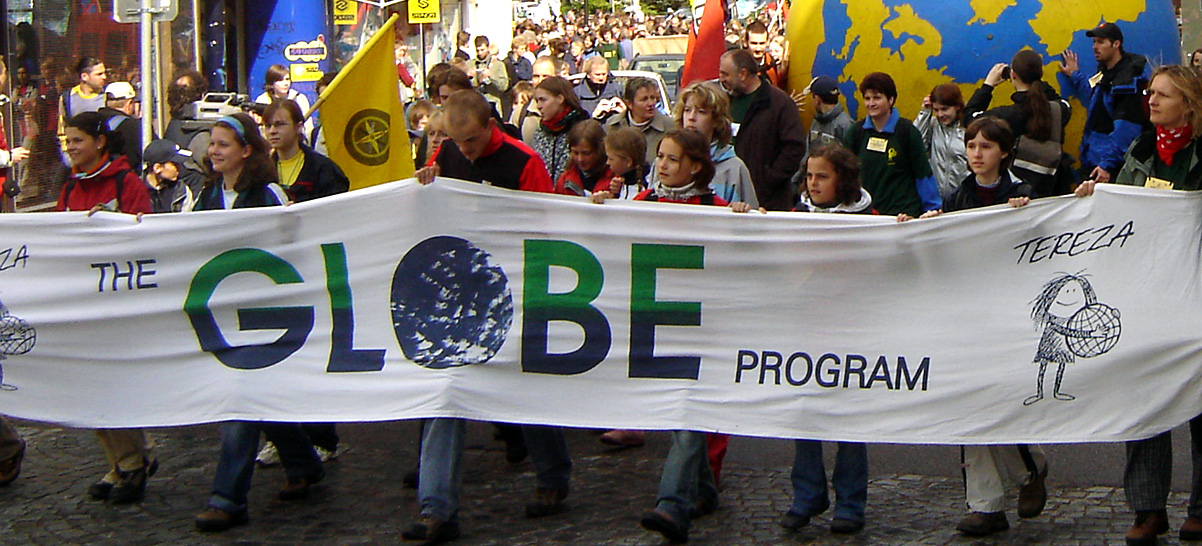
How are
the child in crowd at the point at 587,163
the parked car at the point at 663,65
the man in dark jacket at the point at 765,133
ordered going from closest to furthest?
the child in crowd at the point at 587,163, the man in dark jacket at the point at 765,133, the parked car at the point at 663,65

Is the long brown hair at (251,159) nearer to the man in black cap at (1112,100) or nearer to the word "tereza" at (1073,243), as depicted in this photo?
the word "tereza" at (1073,243)

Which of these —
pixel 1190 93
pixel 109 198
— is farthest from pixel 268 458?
pixel 1190 93

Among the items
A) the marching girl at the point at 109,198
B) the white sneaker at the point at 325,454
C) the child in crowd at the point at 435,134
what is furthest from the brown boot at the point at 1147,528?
the marching girl at the point at 109,198

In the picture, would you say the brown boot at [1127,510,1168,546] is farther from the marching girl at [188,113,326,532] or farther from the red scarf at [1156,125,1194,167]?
the marching girl at [188,113,326,532]

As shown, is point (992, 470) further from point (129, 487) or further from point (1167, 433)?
point (129, 487)

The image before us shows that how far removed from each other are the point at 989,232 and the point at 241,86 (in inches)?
810

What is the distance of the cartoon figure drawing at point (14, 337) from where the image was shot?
20.7 feet

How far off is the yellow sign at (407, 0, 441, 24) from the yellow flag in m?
20.2

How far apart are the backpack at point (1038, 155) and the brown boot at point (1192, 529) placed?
3048 mm

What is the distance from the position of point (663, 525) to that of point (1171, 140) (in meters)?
2.36

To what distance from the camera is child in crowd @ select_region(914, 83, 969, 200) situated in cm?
937

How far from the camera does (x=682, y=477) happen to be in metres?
5.71

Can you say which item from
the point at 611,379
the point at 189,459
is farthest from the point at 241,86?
the point at 611,379

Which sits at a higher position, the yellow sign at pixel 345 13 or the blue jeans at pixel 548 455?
the yellow sign at pixel 345 13
